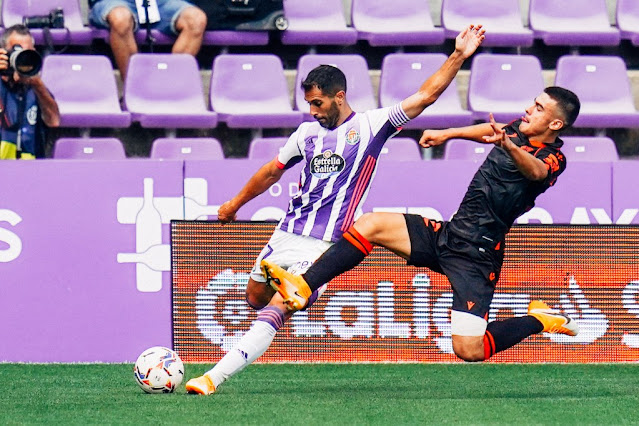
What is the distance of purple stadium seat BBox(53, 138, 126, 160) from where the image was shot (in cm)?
971

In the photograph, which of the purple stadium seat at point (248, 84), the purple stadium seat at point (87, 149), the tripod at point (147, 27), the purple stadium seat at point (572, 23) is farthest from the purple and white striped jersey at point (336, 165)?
the purple stadium seat at point (572, 23)

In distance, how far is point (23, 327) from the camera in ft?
28.3

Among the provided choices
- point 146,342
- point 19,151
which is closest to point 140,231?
point 146,342

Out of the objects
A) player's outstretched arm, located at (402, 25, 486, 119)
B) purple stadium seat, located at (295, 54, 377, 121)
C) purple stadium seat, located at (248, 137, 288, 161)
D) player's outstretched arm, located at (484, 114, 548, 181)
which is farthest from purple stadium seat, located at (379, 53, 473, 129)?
player's outstretched arm, located at (484, 114, 548, 181)

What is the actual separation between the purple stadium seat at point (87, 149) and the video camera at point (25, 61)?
719 millimetres

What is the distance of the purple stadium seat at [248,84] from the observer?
34.8ft

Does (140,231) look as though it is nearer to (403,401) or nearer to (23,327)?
(23,327)

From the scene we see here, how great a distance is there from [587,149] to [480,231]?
3.66 meters

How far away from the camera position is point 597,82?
11.1m

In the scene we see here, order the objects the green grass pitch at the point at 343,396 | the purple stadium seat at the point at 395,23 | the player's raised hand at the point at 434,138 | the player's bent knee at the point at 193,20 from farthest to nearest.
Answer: the purple stadium seat at the point at 395,23 → the player's bent knee at the point at 193,20 → the player's raised hand at the point at 434,138 → the green grass pitch at the point at 343,396

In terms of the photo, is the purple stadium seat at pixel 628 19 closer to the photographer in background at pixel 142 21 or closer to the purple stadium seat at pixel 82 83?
the photographer in background at pixel 142 21

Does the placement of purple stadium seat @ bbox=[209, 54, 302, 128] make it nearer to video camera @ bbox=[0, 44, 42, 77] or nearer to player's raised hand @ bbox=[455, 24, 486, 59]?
video camera @ bbox=[0, 44, 42, 77]

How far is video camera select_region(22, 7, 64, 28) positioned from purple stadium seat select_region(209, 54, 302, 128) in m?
1.44

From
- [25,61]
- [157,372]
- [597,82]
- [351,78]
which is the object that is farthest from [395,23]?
[157,372]
